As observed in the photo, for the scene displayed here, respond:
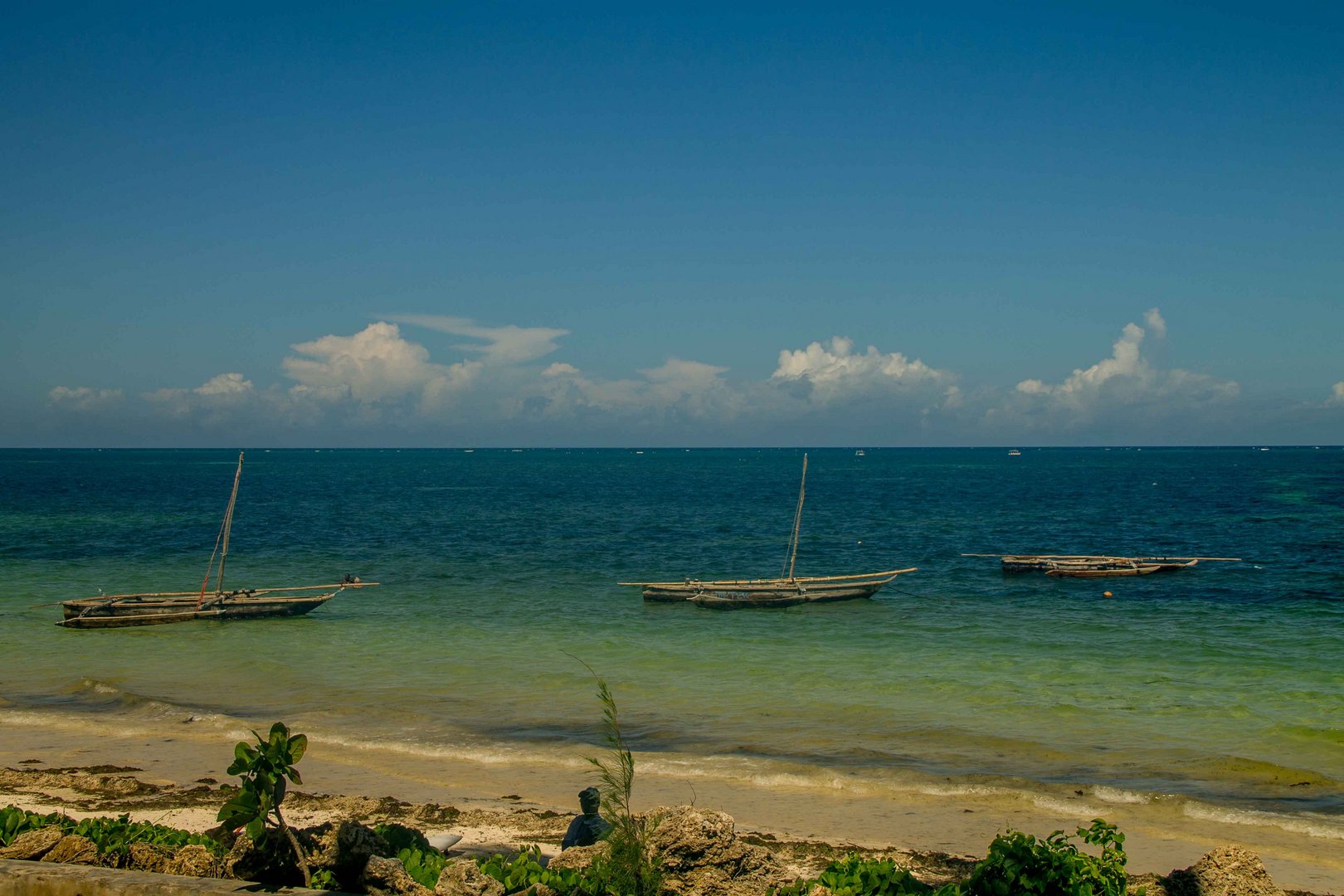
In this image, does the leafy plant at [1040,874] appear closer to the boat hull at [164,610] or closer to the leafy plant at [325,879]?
the leafy plant at [325,879]

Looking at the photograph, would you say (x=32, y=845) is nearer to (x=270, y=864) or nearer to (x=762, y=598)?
(x=270, y=864)

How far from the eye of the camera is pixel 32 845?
27.6 feet

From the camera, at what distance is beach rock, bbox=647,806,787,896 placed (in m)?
7.87

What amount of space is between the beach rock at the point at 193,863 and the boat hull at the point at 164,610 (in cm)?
2353

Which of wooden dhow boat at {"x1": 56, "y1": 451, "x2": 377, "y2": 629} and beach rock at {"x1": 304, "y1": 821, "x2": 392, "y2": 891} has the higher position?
beach rock at {"x1": 304, "y1": 821, "x2": 392, "y2": 891}

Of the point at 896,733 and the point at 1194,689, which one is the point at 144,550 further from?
Result: the point at 1194,689

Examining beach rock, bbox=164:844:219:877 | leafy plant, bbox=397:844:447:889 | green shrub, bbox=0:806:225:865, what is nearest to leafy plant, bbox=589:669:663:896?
leafy plant, bbox=397:844:447:889

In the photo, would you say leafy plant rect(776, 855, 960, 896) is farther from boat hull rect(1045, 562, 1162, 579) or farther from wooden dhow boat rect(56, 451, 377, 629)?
boat hull rect(1045, 562, 1162, 579)

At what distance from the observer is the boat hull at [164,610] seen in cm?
2880

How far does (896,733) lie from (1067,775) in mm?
3201

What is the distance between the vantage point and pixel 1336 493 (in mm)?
89625

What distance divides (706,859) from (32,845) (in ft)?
19.3

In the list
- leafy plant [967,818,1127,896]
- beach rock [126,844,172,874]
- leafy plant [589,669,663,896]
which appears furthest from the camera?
beach rock [126,844,172,874]

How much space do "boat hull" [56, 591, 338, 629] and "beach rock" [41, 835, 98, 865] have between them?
23.3m
